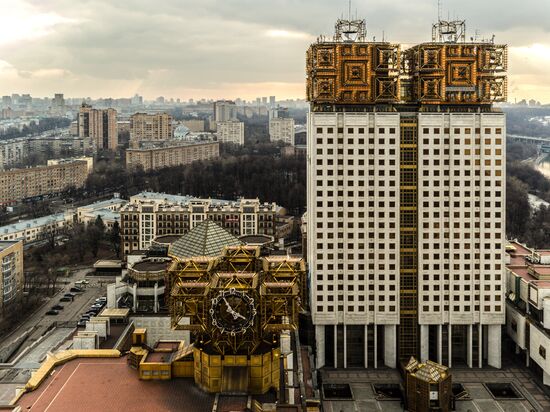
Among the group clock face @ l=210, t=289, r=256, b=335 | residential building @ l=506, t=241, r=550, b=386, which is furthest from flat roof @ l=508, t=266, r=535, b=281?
clock face @ l=210, t=289, r=256, b=335

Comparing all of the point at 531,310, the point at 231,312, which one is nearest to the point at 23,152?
the point at 531,310

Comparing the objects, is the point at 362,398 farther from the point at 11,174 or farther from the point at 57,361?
the point at 11,174

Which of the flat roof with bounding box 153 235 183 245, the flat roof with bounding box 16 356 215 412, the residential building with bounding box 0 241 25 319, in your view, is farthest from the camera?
the flat roof with bounding box 153 235 183 245

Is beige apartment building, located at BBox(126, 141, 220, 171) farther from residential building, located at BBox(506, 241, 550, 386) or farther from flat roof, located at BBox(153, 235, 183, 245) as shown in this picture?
residential building, located at BBox(506, 241, 550, 386)

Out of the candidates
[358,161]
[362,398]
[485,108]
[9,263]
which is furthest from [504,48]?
[9,263]

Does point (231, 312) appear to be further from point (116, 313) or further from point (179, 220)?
point (179, 220)

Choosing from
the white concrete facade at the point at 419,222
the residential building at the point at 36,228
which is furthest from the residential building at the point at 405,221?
the residential building at the point at 36,228
